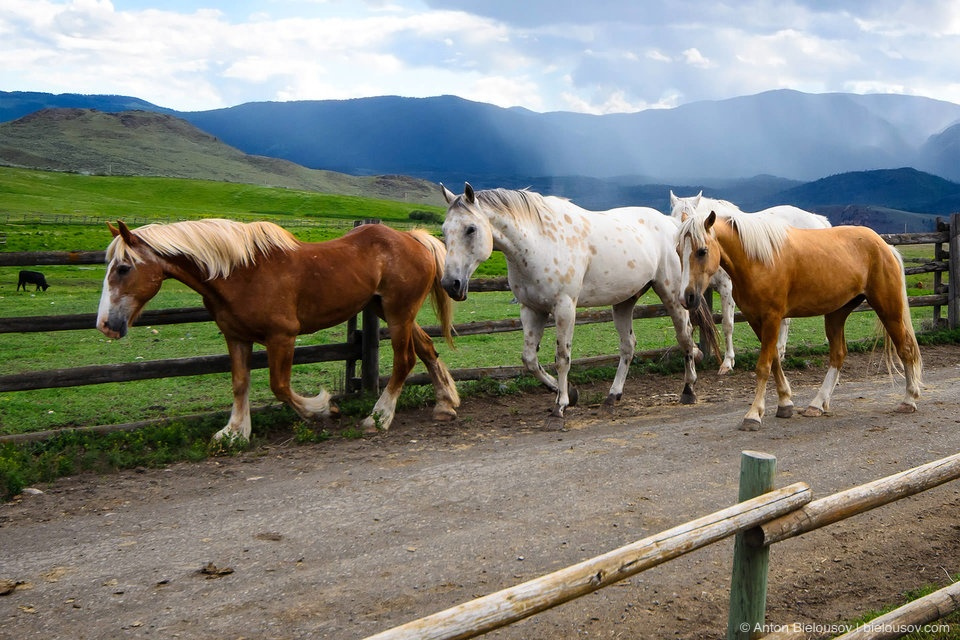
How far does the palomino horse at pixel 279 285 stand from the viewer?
6.47 metres

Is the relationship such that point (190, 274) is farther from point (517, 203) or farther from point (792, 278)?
point (792, 278)

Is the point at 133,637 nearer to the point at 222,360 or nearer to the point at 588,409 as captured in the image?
the point at 222,360

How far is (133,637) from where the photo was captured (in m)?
3.45

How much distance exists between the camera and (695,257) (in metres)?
7.08

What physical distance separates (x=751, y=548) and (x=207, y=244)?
5311 mm

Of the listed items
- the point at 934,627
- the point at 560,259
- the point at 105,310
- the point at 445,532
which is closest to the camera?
the point at 934,627

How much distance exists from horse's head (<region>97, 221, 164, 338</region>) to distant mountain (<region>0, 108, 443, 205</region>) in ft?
482

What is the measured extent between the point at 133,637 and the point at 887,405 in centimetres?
787

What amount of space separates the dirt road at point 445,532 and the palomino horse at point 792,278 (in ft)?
2.01

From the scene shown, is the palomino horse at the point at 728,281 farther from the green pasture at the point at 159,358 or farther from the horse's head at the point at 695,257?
the horse's head at the point at 695,257

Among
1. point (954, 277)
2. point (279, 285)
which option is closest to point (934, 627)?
point (279, 285)

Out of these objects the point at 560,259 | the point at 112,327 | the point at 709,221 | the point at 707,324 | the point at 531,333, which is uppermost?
the point at 709,221

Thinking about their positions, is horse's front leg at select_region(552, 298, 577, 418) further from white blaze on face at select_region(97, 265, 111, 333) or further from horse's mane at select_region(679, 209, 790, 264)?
white blaze on face at select_region(97, 265, 111, 333)

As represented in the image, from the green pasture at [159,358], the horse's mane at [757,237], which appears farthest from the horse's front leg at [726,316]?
the horse's mane at [757,237]
